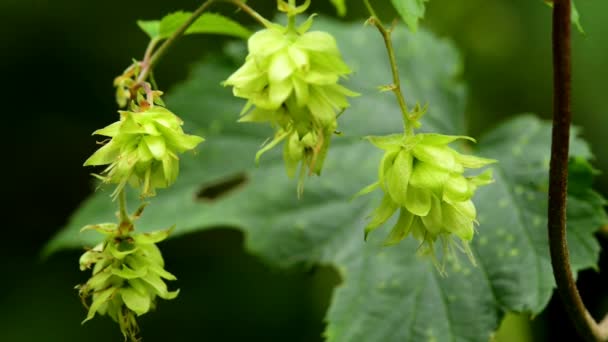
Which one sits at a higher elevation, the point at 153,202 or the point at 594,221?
the point at 594,221

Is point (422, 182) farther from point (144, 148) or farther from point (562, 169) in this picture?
point (144, 148)

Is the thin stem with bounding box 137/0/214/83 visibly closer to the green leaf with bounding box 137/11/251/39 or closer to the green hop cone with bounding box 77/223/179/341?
the green leaf with bounding box 137/11/251/39

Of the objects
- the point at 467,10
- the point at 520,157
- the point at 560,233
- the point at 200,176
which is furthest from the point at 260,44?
the point at 467,10

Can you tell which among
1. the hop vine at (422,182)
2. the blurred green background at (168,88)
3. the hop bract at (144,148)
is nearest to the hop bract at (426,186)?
the hop vine at (422,182)

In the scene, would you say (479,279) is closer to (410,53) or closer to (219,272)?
(410,53)

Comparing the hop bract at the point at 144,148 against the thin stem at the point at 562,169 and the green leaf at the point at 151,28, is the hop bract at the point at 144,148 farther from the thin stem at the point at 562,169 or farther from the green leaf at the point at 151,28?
the thin stem at the point at 562,169

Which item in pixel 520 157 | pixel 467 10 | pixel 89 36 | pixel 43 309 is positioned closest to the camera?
pixel 520 157

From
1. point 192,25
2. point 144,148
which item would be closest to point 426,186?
point 144,148
